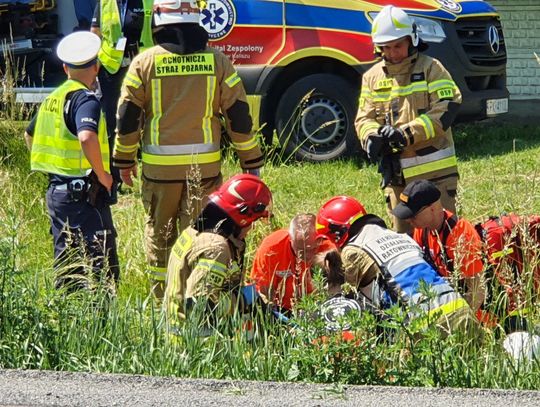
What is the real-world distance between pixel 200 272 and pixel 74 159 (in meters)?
1.60

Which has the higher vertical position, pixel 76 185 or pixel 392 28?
pixel 392 28

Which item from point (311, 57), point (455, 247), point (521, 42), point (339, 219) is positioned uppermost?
point (521, 42)

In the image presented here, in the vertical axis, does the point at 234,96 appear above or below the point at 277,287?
above

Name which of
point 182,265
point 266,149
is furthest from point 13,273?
point 266,149

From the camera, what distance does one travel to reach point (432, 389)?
425 cm

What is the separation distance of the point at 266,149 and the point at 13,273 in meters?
4.27

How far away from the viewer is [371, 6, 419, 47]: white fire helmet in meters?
6.67

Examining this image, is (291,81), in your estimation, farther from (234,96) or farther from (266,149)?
(234,96)

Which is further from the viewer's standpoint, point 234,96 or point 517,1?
point 517,1

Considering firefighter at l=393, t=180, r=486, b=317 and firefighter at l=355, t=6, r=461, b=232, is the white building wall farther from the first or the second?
firefighter at l=393, t=180, r=486, b=317

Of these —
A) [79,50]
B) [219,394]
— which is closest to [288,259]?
[79,50]

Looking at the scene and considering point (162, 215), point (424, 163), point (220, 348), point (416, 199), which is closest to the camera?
point (220, 348)

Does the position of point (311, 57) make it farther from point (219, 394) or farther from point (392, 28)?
point (219, 394)

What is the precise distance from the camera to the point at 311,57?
10.1 meters
